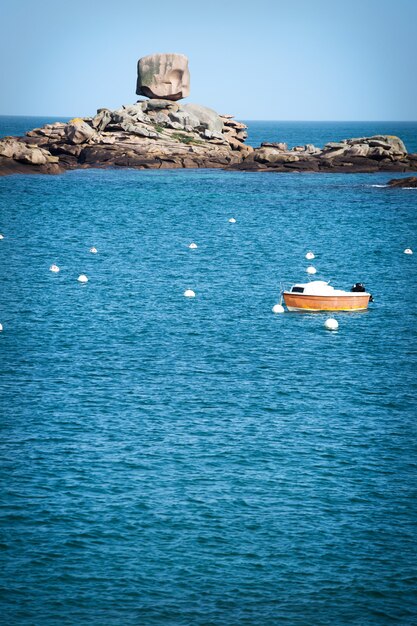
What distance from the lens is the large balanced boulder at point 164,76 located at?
165 meters

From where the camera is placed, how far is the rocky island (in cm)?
15212

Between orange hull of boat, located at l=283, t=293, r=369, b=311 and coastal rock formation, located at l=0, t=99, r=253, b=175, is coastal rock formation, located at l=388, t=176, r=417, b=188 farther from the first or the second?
orange hull of boat, located at l=283, t=293, r=369, b=311

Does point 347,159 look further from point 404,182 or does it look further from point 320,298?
point 320,298

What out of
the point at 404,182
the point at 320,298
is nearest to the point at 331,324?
the point at 320,298

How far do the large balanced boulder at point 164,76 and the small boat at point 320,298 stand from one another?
112 metres

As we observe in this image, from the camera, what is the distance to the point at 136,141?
502 feet

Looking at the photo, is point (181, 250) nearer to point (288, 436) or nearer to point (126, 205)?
point (126, 205)

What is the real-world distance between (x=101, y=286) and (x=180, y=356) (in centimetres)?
1974

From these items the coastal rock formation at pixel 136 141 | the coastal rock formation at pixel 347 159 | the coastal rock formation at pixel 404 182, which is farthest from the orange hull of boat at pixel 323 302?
the coastal rock formation at pixel 347 159

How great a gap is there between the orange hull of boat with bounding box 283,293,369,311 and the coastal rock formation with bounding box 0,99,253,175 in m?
89.7

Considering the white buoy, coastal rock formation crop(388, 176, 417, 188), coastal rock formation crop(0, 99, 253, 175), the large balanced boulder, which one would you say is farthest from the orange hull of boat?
the large balanced boulder

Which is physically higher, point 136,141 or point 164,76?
point 164,76

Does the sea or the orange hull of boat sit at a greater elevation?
the orange hull of boat

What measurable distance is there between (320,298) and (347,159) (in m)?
97.9
